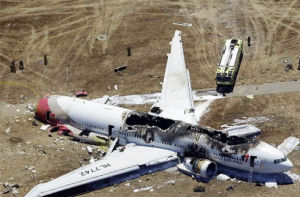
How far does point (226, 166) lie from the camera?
186 feet

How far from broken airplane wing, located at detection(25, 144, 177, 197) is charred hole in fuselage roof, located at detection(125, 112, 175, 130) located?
242 centimetres

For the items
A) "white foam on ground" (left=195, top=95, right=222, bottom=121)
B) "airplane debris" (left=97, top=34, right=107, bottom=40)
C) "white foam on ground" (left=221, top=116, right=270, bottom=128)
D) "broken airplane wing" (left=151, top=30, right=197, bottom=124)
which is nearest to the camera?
"broken airplane wing" (left=151, top=30, right=197, bottom=124)

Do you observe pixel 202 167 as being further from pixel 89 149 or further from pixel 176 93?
pixel 176 93

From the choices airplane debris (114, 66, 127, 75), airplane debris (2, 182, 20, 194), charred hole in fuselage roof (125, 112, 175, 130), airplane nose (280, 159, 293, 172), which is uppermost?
airplane debris (114, 66, 127, 75)

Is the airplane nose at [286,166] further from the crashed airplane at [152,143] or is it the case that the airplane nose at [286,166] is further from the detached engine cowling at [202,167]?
the detached engine cowling at [202,167]

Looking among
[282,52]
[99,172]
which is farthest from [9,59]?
[282,52]

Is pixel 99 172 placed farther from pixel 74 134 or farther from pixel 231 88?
pixel 231 88

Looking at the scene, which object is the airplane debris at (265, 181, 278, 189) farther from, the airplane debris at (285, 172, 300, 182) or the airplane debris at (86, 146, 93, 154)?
the airplane debris at (86, 146, 93, 154)

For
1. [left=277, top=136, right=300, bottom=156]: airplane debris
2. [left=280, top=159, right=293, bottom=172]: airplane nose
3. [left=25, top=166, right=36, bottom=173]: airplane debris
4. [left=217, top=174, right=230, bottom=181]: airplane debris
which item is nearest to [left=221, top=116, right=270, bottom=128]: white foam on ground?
[left=277, top=136, right=300, bottom=156]: airplane debris

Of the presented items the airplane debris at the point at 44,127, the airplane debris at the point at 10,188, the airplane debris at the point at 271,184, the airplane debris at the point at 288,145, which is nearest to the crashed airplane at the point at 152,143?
the airplane debris at the point at 44,127

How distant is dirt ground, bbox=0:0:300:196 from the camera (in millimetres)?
59250

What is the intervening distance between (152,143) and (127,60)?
22220 millimetres

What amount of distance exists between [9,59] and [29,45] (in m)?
4.41

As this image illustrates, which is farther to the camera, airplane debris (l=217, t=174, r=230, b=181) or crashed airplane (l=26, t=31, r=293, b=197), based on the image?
airplane debris (l=217, t=174, r=230, b=181)
